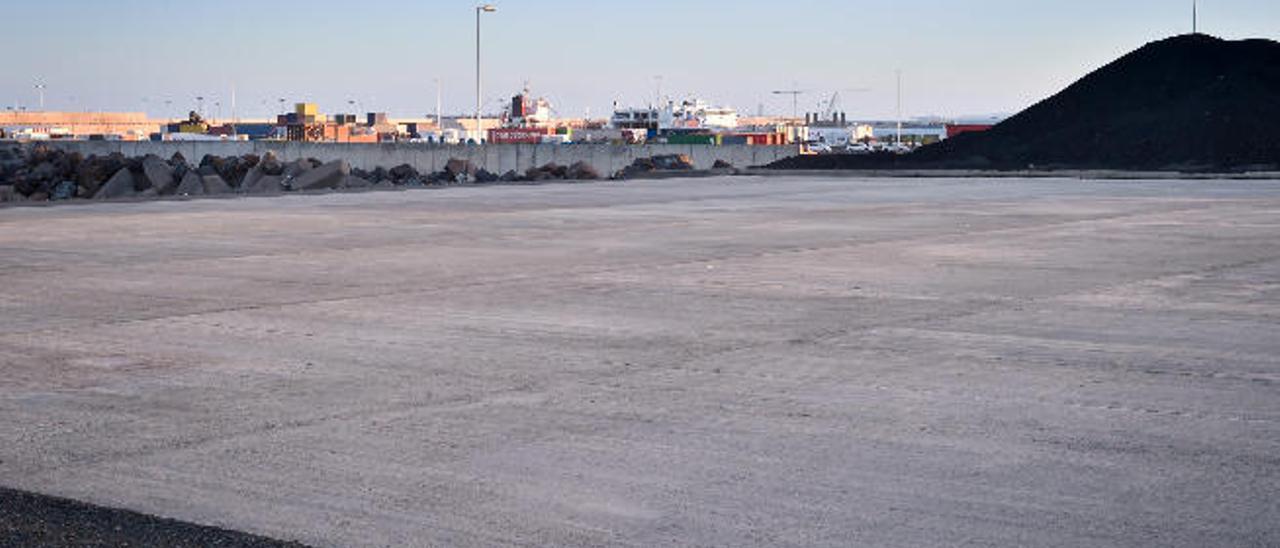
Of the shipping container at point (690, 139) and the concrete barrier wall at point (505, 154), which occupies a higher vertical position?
the shipping container at point (690, 139)

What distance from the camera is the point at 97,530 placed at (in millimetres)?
6922

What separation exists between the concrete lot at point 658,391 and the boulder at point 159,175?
85.4 feet

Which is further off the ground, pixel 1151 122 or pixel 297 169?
pixel 1151 122

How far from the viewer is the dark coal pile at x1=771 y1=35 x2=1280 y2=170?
193ft

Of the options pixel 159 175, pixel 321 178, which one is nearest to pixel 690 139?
pixel 159 175

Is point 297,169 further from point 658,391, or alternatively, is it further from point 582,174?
point 658,391

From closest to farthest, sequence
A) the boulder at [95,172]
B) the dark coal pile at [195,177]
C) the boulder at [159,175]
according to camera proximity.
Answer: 1. the dark coal pile at [195,177]
2. the boulder at [159,175]
3. the boulder at [95,172]

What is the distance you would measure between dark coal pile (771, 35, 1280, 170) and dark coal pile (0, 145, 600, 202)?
12.3 meters

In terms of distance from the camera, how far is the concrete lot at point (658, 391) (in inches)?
284

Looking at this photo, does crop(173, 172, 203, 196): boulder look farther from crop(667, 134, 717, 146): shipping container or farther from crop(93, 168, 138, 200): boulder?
crop(667, 134, 717, 146): shipping container

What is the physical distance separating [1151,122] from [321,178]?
3244cm

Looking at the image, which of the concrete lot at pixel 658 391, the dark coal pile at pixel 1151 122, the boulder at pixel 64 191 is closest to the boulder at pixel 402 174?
the boulder at pixel 64 191

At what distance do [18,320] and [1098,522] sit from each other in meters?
9.79

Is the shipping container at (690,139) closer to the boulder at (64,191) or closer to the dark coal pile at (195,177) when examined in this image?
the dark coal pile at (195,177)
